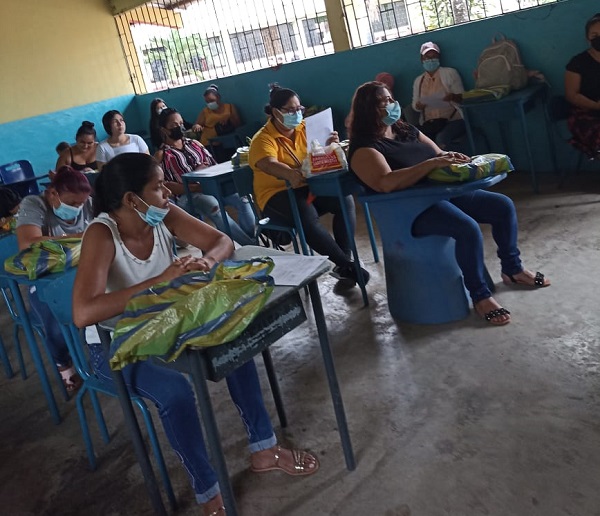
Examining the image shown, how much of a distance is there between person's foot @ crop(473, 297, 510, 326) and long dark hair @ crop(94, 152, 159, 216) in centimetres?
164

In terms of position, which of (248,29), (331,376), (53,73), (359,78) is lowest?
(331,376)

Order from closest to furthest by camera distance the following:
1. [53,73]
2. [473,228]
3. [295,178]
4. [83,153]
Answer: [473,228] < [295,178] < [83,153] < [53,73]

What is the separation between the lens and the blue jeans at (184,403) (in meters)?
1.91

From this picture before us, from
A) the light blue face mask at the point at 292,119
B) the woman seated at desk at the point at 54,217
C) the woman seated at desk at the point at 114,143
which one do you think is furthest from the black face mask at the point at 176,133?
the woman seated at desk at the point at 54,217

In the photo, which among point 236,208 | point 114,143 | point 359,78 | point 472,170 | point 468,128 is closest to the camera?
point 472,170

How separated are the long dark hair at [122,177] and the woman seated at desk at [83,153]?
4172mm

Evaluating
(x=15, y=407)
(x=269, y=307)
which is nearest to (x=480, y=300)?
(x=269, y=307)

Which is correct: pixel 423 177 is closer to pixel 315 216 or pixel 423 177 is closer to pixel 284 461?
pixel 315 216

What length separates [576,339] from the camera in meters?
2.64

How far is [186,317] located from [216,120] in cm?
648

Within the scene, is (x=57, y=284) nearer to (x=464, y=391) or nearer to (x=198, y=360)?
(x=198, y=360)

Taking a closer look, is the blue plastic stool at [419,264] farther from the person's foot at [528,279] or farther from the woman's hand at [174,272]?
the woman's hand at [174,272]

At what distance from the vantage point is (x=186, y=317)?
5.21ft

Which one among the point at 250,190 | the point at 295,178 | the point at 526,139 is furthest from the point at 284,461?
the point at 526,139
